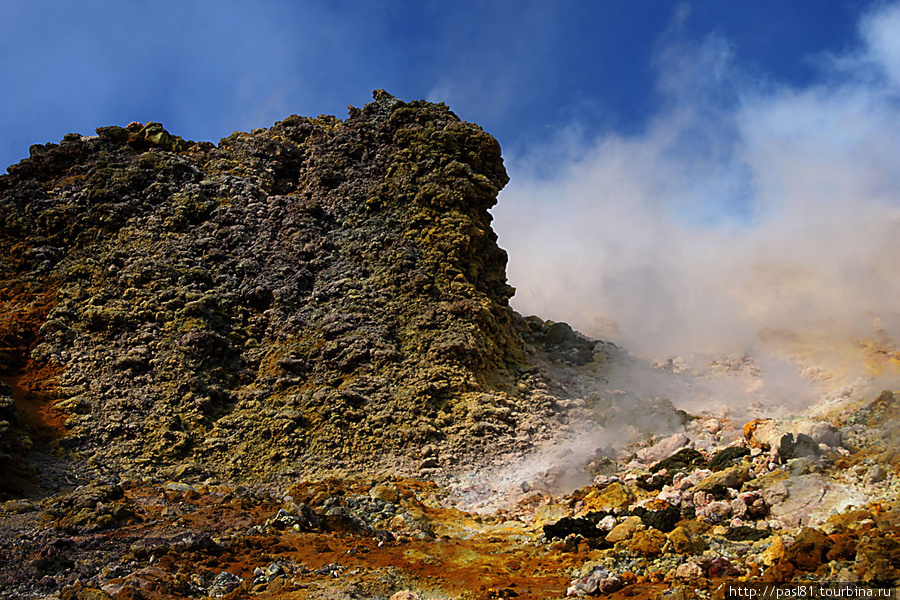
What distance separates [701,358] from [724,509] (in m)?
15.5

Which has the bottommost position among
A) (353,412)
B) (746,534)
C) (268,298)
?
(746,534)

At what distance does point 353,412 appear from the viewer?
17.1m

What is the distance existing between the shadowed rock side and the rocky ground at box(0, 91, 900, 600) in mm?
80

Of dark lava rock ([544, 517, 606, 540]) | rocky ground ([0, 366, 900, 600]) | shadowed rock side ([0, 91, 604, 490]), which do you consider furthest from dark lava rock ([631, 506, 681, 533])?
shadowed rock side ([0, 91, 604, 490])

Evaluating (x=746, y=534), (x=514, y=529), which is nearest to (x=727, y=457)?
(x=746, y=534)

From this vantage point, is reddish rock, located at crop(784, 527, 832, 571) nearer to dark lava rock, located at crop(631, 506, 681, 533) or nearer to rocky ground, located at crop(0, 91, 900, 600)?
rocky ground, located at crop(0, 91, 900, 600)

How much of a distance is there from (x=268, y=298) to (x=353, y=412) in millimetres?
5217

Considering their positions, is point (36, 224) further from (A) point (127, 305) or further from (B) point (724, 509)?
(B) point (724, 509)

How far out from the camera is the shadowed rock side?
1684 cm

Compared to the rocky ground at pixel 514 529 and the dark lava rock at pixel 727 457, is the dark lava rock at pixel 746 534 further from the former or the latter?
the dark lava rock at pixel 727 457

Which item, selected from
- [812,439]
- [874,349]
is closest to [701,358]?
[874,349]

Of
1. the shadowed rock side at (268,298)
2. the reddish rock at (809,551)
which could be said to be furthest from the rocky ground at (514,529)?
the shadowed rock side at (268,298)

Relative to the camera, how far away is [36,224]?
69.3 ft

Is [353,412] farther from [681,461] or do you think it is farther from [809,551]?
[809,551]
